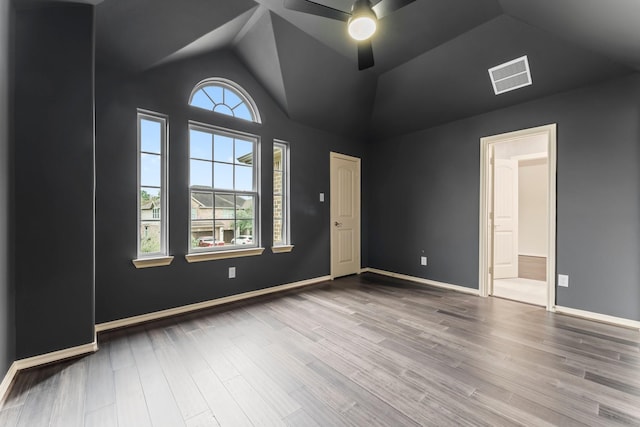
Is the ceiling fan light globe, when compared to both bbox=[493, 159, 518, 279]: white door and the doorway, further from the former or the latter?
bbox=[493, 159, 518, 279]: white door

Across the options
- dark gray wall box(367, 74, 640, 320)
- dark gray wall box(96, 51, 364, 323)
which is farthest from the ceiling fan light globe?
dark gray wall box(367, 74, 640, 320)

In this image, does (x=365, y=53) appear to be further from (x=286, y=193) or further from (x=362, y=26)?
(x=286, y=193)

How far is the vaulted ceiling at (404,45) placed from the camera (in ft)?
7.63

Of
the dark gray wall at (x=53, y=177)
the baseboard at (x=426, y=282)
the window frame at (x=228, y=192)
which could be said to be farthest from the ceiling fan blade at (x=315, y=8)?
the baseboard at (x=426, y=282)

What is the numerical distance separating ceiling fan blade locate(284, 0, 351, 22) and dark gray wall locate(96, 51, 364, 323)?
67.8 inches

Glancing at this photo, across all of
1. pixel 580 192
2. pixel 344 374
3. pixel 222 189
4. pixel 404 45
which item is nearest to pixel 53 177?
pixel 222 189

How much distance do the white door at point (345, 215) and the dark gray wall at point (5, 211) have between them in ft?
11.9

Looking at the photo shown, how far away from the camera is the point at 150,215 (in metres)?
2.91

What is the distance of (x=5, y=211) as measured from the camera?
70.8 inches

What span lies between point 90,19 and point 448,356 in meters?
3.91

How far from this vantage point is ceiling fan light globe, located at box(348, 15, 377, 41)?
1.85 m

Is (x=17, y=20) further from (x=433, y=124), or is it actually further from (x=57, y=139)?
(x=433, y=124)

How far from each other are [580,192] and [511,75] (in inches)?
59.4

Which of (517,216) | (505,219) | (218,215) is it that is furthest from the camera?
(517,216)
